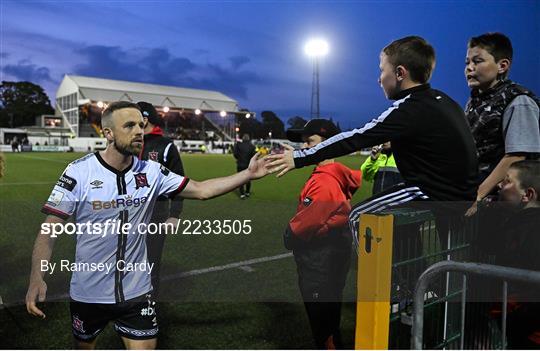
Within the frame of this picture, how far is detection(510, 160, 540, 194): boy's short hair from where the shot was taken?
8.88 feet

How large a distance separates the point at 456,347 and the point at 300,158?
→ 160 centimetres

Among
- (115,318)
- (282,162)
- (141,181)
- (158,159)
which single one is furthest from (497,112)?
(158,159)

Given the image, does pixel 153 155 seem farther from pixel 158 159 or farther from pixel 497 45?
pixel 497 45

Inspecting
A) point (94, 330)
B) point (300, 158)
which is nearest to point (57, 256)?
point (94, 330)

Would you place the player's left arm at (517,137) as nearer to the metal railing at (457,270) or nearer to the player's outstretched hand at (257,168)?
the metal railing at (457,270)

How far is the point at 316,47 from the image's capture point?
33.6 metres

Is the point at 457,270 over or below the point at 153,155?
below

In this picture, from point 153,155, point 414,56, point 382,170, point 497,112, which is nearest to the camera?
point 414,56

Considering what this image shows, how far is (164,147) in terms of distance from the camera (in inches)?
180

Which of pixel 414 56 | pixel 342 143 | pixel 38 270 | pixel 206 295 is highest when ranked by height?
pixel 414 56

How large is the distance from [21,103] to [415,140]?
11325 centimetres

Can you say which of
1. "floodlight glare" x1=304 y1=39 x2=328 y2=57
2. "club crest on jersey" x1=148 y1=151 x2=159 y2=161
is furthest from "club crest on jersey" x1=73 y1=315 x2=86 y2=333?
"floodlight glare" x1=304 y1=39 x2=328 y2=57

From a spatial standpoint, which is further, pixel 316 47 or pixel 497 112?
pixel 316 47

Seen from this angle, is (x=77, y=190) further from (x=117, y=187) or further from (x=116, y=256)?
(x=116, y=256)
